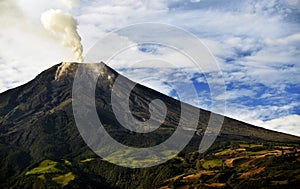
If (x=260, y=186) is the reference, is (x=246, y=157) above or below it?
above

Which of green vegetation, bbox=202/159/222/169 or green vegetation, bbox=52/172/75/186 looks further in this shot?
green vegetation, bbox=202/159/222/169

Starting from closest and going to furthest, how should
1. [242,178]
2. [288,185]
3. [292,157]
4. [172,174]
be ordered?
[288,185], [242,178], [292,157], [172,174]

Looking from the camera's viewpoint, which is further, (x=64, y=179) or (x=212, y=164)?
(x=212, y=164)

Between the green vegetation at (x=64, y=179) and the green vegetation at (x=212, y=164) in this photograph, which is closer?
the green vegetation at (x=64, y=179)

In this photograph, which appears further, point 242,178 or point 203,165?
point 203,165

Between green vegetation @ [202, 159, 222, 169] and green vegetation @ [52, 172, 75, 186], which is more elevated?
green vegetation @ [202, 159, 222, 169]

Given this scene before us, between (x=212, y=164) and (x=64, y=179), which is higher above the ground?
(x=212, y=164)

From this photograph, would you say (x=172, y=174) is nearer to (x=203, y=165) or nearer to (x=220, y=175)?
(x=203, y=165)

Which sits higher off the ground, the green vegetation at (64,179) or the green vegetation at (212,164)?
the green vegetation at (212,164)

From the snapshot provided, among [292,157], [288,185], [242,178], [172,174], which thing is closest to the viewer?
[288,185]

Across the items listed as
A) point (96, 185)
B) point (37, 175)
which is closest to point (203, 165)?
point (96, 185)

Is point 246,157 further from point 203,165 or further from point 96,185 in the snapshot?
point 96,185
